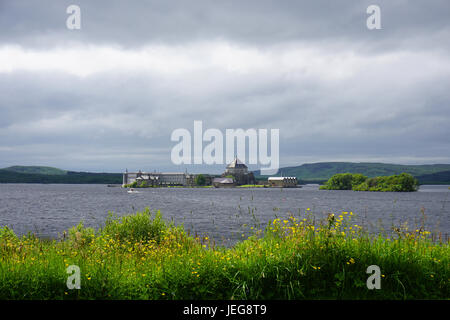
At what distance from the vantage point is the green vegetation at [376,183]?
168000 mm

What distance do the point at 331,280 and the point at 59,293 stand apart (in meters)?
5.82

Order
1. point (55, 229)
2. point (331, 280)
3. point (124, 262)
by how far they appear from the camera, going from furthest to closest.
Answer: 1. point (55, 229)
2. point (124, 262)
3. point (331, 280)

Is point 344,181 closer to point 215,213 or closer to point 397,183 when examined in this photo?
point 397,183

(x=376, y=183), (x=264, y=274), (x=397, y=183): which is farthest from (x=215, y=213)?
(x=376, y=183)

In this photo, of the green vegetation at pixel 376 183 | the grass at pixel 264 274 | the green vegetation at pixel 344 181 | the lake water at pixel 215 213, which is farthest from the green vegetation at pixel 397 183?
the grass at pixel 264 274

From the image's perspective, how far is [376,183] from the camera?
177375mm

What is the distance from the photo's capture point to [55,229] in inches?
1574

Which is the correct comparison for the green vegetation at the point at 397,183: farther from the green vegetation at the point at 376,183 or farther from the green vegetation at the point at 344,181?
the green vegetation at the point at 344,181

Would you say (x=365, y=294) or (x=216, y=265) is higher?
(x=216, y=265)

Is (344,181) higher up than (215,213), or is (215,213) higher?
(215,213)

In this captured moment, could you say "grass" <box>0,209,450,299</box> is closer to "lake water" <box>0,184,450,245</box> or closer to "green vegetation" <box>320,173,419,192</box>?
"lake water" <box>0,184,450,245</box>
